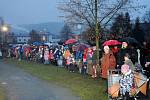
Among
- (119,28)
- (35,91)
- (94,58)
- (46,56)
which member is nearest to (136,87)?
(35,91)

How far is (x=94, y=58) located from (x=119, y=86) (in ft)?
34.0

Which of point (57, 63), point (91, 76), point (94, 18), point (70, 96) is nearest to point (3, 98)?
point (70, 96)

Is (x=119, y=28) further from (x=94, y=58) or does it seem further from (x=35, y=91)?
(x=35, y=91)

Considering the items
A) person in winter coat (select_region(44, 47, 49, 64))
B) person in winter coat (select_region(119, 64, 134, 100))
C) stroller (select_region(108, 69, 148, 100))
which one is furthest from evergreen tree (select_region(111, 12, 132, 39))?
person in winter coat (select_region(119, 64, 134, 100))

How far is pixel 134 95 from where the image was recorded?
14.1 meters

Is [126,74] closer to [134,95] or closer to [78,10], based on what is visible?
[134,95]

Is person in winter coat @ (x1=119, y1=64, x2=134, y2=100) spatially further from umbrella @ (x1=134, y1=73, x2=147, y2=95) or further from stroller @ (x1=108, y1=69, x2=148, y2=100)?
umbrella @ (x1=134, y1=73, x2=147, y2=95)

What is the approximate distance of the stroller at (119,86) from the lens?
1412 centimetres

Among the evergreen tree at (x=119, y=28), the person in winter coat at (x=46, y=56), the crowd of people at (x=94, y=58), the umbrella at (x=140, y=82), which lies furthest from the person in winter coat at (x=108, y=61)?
the person in winter coat at (x=46, y=56)

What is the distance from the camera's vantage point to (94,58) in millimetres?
24531

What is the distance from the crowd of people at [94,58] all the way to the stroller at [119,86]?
11.7 inches

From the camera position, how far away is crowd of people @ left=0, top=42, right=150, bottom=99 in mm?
16219

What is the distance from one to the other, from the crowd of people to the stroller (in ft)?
0.97

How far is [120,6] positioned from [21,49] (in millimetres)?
23280
